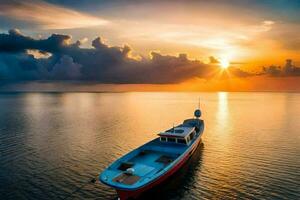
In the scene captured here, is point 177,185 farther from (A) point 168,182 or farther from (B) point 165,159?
(B) point 165,159

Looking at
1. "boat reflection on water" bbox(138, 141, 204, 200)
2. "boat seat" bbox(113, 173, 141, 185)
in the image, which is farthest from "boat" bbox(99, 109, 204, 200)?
"boat reflection on water" bbox(138, 141, 204, 200)

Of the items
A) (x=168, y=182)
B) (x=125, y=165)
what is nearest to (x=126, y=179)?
(x=125, y=165)

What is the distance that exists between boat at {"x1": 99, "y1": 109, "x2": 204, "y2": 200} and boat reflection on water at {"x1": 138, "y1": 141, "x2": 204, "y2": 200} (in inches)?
45.7

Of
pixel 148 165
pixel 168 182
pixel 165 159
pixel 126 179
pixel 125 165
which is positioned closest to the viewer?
pixel 126 179

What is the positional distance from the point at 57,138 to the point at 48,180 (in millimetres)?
30558

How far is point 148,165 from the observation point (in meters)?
35.2

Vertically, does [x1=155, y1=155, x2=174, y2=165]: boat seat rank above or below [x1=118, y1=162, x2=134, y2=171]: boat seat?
below

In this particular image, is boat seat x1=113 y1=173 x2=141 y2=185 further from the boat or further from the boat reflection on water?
the boat reflection on water

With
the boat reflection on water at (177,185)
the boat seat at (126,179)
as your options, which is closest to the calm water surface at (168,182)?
the boat reflection on water at (177,185)

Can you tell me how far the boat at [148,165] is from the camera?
2842 centimetres

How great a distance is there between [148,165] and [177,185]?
16.4ft

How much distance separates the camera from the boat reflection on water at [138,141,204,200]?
3160cm

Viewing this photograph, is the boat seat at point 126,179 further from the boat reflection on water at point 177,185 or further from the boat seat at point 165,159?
the boat seat at point 165,159

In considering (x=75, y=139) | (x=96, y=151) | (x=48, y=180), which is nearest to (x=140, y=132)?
(x=75, y=139)
